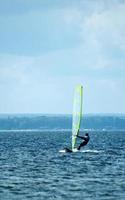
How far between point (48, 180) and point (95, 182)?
191 inches

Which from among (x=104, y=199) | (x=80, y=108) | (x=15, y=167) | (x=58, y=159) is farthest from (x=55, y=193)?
(x=80, y=108)

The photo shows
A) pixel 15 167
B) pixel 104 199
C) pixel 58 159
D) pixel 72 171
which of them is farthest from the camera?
pixel 58 159

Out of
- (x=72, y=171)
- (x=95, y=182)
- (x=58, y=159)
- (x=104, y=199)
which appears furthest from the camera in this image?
(x=58, y=159)

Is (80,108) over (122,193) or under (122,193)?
over

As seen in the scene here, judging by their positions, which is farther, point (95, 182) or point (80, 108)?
point (80, 108)

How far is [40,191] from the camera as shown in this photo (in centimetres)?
5709

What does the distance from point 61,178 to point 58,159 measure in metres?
23.1

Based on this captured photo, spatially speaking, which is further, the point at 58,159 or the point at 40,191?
the point at 58,159

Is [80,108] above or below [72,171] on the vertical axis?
above

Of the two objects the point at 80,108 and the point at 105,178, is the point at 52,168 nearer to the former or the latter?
the point at 105,178

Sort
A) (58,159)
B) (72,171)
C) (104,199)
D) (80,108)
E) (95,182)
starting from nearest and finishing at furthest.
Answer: (104,199), (95,182), (72,171), (58,159), (80,108)

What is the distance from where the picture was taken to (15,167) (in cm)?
7850

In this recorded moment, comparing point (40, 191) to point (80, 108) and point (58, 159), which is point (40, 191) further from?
point (80, 108)

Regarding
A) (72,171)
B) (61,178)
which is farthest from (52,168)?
(61,178)
